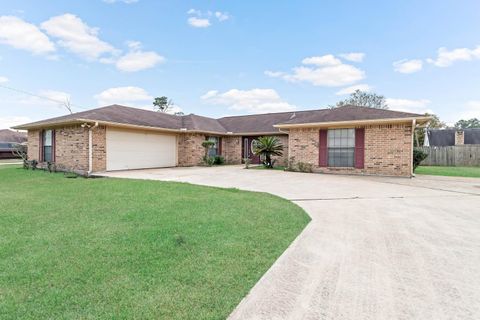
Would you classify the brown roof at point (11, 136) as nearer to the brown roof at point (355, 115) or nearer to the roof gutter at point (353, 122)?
the roof gutter at point (353, 122)

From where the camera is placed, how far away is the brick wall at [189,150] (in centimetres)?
1853

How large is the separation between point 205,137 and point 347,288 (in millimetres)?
17737

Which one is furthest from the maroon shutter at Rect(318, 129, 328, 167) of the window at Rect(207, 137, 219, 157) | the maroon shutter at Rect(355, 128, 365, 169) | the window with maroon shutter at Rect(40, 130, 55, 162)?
the window with maroon shutter at Rect(40, 130, 55, 162)

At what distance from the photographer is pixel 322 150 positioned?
46.3 feet

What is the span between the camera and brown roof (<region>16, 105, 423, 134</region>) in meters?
13.4

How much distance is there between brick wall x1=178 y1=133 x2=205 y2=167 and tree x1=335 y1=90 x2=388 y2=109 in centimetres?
2893

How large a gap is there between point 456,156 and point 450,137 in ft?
27.0

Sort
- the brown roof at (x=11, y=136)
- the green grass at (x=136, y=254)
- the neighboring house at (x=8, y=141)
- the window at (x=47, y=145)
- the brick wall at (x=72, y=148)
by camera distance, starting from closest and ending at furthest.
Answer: the green grass at (x=136, y=254)
the brick wall at (x=72, y=148)
the window at (x=47, y=145)
the neighboring house at (x=8, y=141)
the brown roof at (x=11, y=136)

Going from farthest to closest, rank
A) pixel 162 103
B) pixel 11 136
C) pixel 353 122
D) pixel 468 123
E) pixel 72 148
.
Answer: pixel 468 123, pixel 162 103, pixel 11 136, pixel 72 148, pixel 353 122

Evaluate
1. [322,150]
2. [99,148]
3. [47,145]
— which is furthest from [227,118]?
[47,145]

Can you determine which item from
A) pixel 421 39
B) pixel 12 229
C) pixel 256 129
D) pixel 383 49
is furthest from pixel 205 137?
pixel 12 229

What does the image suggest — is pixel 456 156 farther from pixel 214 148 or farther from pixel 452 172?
pixel 214 148

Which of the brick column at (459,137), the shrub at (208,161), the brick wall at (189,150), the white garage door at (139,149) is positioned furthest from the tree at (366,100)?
the white garage door at (139,149)

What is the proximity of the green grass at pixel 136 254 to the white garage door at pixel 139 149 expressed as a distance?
27.1 feet
